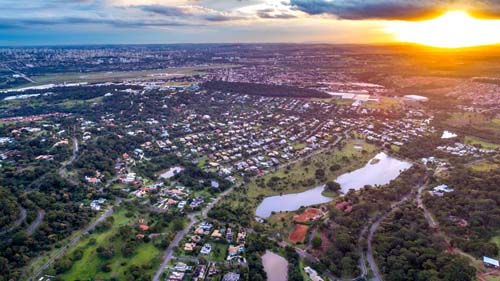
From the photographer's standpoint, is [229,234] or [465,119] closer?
[229,234]

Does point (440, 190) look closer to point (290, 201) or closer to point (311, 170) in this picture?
point (311, 170)

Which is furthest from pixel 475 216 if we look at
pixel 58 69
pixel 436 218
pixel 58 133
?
pixel 58 69

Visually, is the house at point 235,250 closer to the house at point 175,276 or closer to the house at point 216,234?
the house at point 216,234

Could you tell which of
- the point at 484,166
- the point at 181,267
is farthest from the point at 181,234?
the point at 484,166

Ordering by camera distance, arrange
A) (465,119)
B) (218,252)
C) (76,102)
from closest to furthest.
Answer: (218,252)
(465,119)
(76,102)

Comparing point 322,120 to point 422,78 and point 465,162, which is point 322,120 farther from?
point 422,78

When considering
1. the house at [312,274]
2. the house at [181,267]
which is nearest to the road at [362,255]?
the house at [312,274]
